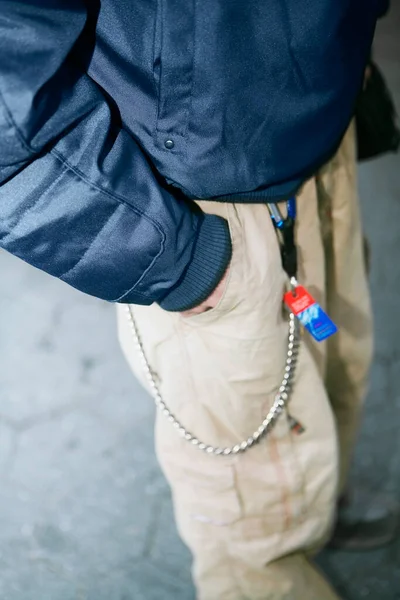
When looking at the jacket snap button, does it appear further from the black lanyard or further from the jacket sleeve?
the black lanyard

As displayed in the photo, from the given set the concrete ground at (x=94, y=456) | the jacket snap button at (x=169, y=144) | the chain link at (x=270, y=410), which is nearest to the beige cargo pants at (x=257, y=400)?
the chain link at (x=270, y=410)

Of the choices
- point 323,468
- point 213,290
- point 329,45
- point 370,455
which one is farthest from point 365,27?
point 370,455

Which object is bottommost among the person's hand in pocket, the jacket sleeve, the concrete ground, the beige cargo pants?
the concrete ground

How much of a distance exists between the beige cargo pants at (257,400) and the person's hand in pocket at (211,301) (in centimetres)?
1

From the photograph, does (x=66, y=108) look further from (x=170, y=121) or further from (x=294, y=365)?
(x=294, y=365)

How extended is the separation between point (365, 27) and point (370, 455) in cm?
99

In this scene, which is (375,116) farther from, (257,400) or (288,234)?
(257,400)

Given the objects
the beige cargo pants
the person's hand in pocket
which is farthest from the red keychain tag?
the person's hand in pocket

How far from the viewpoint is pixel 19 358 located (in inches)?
73.9

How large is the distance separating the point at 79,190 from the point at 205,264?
187 millimetres

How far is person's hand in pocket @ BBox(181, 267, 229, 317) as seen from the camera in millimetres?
858

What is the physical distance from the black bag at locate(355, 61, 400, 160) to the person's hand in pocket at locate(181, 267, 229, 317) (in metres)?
0.54

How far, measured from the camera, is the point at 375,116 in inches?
48.2

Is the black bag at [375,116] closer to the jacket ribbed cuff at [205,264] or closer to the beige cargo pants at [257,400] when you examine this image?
the beige cargo pants at [257,400]
